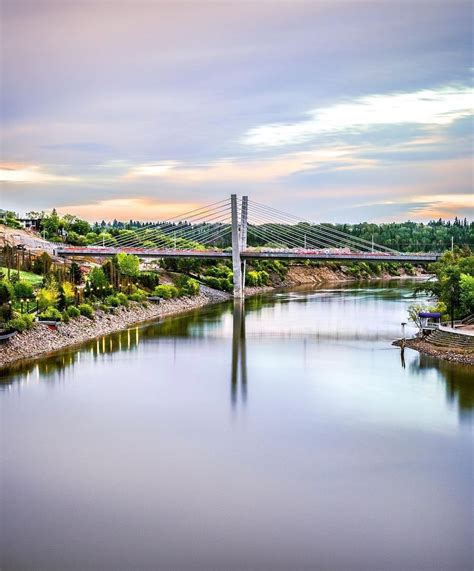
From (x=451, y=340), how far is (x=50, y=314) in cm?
658

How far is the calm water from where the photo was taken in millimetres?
5652

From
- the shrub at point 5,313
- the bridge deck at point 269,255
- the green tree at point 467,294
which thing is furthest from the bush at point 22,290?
the bridge deck at point 269,255

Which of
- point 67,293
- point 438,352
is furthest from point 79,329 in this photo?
point 438,352

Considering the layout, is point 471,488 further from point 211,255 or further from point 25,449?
point 211,255

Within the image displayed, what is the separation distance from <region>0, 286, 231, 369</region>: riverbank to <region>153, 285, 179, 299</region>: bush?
16 centimetres

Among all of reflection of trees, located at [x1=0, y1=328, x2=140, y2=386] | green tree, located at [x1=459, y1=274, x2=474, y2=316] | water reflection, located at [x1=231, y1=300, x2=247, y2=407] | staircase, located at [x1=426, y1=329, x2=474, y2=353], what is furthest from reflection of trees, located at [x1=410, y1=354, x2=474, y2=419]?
reflection of trees, located at [x1=0, y1=328, x2=140, y2=386]

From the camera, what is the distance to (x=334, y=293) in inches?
1056

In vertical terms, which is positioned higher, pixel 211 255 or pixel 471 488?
pixel 211 255

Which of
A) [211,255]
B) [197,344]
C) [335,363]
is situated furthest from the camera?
[211,255]

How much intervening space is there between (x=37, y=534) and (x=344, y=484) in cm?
250

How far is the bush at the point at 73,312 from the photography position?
14711mm

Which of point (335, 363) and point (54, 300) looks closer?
point (335, 363)

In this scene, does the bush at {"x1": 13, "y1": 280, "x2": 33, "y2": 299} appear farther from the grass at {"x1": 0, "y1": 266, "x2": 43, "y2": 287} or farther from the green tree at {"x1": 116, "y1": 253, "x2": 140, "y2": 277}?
the green tree at {"x1": 116, "y1": 253, "x2": 140, "y2": 277}

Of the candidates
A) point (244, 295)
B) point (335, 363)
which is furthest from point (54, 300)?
point (244, 295)
